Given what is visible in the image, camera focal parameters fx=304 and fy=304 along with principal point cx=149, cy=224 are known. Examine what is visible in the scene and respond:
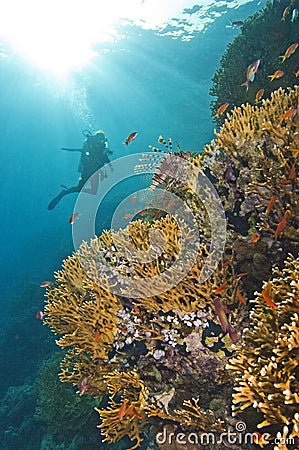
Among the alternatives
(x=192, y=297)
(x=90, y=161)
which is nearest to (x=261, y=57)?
(x=192, y=297)

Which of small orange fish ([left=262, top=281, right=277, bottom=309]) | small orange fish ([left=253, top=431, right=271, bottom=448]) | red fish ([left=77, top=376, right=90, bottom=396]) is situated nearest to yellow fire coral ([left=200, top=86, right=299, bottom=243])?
small orange fish ([left=262, top=281, right=277, bottom=309])

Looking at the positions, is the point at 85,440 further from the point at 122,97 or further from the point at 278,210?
the point at 122,97

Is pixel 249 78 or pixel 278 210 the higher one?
pixel 249 78

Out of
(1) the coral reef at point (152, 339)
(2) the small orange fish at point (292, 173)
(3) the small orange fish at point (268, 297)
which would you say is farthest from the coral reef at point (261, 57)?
(3) the small orange fish at point (268, 297)

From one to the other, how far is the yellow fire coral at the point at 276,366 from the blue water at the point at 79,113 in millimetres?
12588

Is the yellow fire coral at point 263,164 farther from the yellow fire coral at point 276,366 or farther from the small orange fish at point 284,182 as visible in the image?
the yellow fire coral at point 276,366

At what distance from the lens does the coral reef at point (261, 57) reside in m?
7.27

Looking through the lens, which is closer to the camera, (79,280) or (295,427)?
(295,427)

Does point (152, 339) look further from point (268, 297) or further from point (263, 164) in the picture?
point (263, 164)

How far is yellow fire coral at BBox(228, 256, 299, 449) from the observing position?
6.91 ft

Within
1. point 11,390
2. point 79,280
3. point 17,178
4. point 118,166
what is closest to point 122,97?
point 118,166

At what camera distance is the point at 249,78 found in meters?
4.80

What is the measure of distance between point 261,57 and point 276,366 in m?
7.96

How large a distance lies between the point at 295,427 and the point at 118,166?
15.2m
